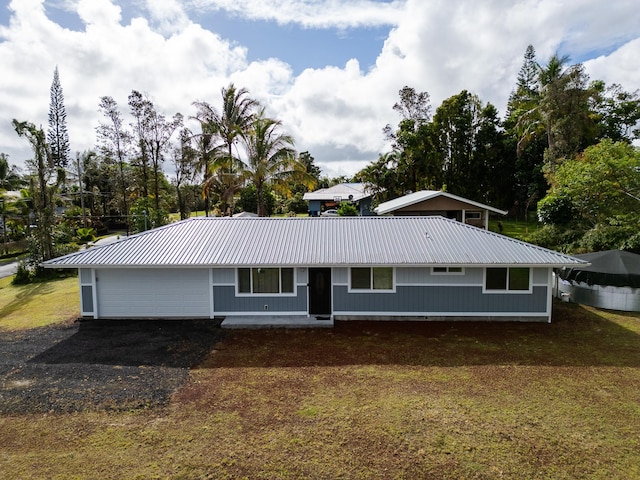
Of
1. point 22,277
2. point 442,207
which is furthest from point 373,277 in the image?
point 22,277

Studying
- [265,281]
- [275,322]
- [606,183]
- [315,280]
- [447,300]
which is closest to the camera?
[275,322]

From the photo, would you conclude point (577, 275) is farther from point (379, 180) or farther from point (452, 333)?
point (379, 180)

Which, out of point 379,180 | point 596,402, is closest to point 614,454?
point 596,402

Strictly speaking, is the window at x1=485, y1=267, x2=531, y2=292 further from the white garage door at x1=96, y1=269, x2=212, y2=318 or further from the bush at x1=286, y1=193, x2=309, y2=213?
the bush at x1=286, y1=193, x2=309, y2=213

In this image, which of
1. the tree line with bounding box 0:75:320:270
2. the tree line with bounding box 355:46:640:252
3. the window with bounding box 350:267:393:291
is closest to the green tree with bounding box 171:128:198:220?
the tree line with bounding box 0:75:320:270

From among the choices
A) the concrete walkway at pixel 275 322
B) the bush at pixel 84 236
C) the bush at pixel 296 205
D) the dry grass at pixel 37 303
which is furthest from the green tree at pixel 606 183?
the bush at pixel 296 205

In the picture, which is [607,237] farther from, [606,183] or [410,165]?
[410,165]

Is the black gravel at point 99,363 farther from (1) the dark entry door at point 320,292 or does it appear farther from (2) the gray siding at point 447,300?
(2) the gray siding at point 447,300
